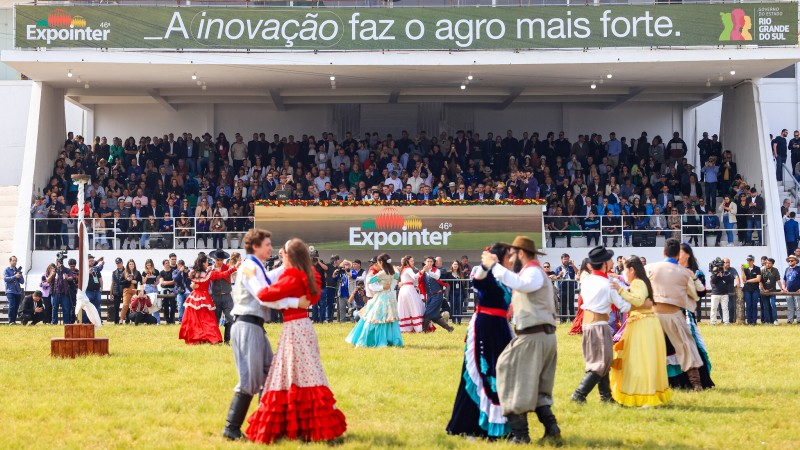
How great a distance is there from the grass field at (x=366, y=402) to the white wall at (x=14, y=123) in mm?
20994

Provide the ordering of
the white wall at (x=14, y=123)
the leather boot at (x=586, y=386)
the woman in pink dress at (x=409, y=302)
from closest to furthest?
the leather boot at (x=586, y=386), the woman in pink dress at (x=409, y=302), the white wall at (x=14, y=123)

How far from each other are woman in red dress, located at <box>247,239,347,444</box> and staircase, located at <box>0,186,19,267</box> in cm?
2384

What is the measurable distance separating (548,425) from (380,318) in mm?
9013

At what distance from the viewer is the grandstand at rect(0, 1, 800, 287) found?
30.9m

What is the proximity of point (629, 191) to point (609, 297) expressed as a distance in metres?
21.1

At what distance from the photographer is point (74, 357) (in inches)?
668

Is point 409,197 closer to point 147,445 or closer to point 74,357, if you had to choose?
point 74,357

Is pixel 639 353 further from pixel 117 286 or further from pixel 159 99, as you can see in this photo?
pixel 159 99

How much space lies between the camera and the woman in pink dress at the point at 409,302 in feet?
71.2

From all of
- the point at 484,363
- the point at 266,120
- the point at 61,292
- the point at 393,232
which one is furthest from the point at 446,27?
the point at 484,363

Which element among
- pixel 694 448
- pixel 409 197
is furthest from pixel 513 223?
pixel 694 448

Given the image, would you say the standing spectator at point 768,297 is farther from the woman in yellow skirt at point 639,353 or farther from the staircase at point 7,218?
the staircase at point 7,218

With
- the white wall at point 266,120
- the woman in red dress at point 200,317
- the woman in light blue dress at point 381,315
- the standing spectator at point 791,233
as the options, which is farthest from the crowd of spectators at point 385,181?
the woman in light blue dress at point 381,315

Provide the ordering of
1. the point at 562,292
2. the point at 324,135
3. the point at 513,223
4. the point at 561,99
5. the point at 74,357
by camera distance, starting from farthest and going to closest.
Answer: the point at 561,99, the point at 324,135, the point at 513,223, the point at 562,292, the point at 74,357
